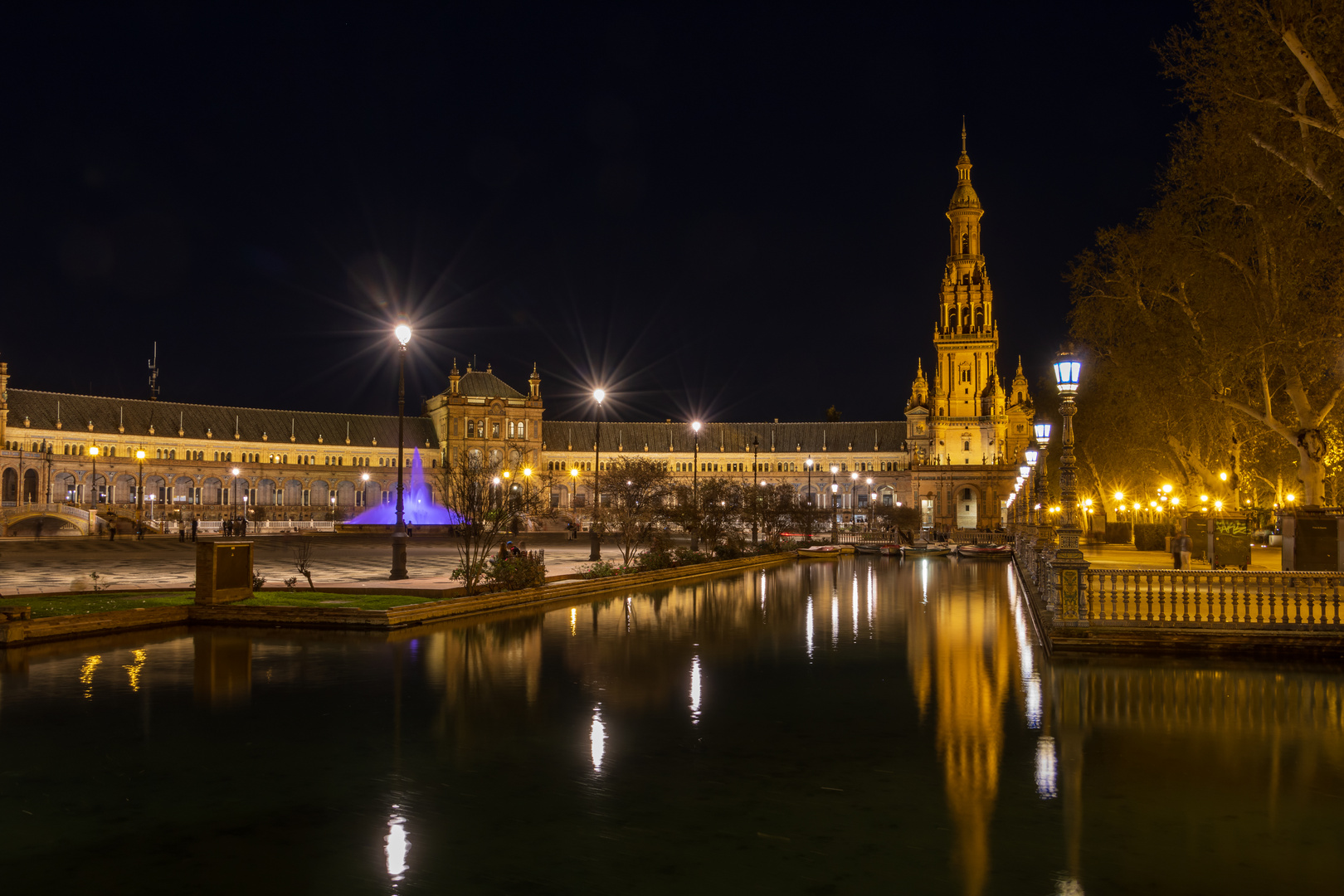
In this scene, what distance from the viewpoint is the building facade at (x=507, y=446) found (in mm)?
121438

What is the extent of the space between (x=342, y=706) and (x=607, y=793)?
5369 mm

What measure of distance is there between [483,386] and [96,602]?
409 ft

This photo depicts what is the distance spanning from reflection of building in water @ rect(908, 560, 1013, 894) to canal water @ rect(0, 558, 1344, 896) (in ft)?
0.20

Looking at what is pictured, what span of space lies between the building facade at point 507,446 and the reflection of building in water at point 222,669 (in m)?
97.9

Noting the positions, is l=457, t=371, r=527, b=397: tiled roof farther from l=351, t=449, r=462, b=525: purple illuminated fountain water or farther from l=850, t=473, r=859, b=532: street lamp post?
l=850, t=473, r=859, b=532: street lamp post

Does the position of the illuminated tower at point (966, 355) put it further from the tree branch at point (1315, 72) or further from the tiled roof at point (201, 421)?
the tree branch at point (1315, 72)

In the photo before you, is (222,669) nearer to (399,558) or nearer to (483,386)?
(399,558)

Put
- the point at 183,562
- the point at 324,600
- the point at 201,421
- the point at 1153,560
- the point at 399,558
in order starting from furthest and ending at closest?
the point at 201,421, the point at 1153,560, the point at 183,562, the point at 399,558, the point at 324,600

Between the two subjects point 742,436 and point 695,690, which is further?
point 742,436

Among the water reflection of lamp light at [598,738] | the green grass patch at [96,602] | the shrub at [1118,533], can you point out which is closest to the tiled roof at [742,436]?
the shrub at [1118,533]

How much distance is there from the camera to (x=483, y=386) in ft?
479

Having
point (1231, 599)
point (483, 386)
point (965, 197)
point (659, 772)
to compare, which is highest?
point (965, 197)

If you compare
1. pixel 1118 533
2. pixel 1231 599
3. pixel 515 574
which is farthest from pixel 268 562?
pixel 1118 533

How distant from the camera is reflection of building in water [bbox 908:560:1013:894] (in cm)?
865
